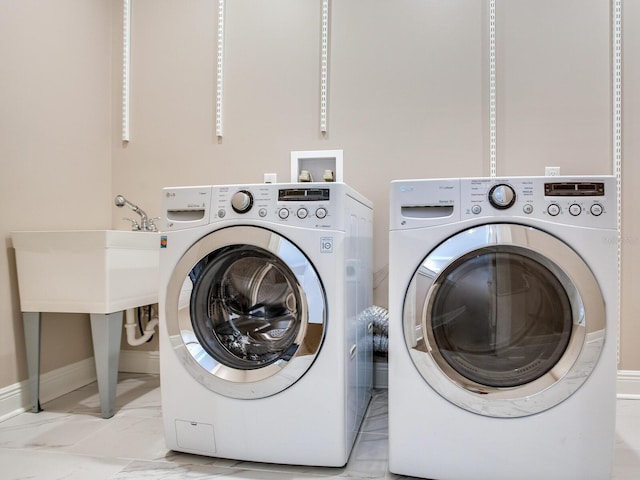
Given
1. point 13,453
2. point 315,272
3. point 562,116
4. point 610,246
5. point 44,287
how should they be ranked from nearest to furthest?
point 610,246 < point 315,272 < point 13,453 < point 44,287 < point 562,116

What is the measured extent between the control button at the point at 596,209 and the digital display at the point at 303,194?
743mm

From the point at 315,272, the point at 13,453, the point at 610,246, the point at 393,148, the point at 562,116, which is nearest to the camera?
the point at 610,246

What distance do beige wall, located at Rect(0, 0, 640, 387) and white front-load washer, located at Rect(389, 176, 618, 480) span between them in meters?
0.89

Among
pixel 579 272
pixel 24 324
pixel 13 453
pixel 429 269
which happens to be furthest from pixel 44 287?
pixel 579 272

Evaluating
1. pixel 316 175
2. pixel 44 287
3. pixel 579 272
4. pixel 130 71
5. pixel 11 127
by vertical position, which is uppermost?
pixel 130 71

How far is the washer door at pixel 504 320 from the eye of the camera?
3.92 ft

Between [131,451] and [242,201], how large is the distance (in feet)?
3.12

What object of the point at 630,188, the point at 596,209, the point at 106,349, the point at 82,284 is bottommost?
the point at 106,349

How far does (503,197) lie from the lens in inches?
48.5

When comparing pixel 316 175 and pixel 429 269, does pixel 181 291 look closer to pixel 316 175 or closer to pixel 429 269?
pixel 429 269

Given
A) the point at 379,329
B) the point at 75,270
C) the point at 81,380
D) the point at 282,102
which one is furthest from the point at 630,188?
the point at 81,380

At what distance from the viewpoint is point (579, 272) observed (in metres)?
1.19

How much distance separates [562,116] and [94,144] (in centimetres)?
234

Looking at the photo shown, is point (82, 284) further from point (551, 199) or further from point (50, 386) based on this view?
point (551, 199)
